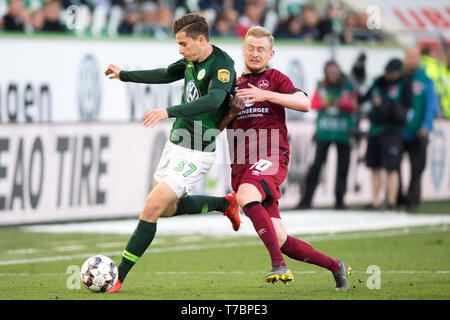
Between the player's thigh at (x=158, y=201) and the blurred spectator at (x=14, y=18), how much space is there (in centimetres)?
720

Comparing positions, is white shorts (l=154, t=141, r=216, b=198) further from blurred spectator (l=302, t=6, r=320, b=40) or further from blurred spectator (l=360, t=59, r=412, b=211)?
blurred spectator (l=302, t=6, r=320, b=40)

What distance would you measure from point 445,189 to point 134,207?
21.7 feet

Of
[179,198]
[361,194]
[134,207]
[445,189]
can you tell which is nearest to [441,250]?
[179,198]

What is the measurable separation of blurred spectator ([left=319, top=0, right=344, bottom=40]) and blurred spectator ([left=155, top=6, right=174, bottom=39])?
143 inches

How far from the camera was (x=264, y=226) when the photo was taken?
7605mm

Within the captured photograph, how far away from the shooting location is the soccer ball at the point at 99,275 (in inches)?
301

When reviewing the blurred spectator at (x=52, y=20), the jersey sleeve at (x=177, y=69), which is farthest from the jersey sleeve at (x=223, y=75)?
the blurred spectator at (x=52, y=20)

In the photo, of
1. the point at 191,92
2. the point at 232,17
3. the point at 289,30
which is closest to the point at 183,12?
the point at 232,17

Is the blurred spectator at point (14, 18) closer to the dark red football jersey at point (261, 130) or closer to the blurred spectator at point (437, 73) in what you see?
the dark red football jersey at point (261, 130)

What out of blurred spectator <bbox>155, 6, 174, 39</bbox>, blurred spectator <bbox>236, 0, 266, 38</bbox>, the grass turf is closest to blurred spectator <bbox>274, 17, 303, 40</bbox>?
blurred spectator <bbox>236, 0, 266, 38</bbox>

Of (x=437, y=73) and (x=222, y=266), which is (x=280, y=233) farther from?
(x=437, y=73)

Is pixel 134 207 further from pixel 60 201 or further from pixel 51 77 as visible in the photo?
pixel 51 77

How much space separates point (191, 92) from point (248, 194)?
1.00 metres

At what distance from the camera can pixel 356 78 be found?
17.6m
